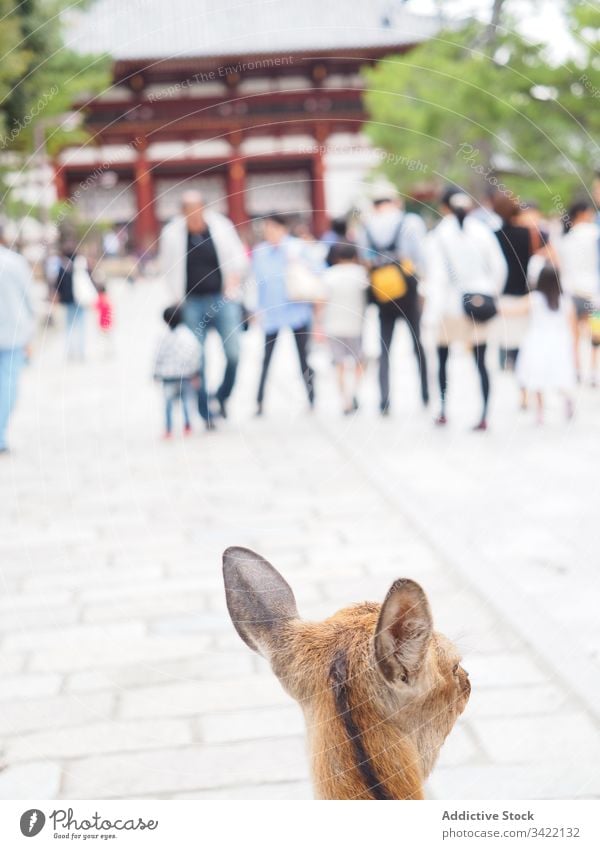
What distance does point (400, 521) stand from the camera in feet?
16.6

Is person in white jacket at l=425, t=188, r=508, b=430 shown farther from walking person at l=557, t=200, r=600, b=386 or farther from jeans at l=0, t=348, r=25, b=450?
jeans at l=0, t=348, r=25, b=450

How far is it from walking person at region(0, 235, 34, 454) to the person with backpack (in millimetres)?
2398

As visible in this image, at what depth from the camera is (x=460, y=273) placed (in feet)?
22.1

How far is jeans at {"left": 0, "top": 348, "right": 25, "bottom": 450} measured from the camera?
22.9ft

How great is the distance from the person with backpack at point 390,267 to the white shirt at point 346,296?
23 centimetres

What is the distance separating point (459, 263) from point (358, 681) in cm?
556

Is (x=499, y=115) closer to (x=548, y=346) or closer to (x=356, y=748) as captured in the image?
(x=548, y=346)

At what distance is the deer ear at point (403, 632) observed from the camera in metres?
1.33

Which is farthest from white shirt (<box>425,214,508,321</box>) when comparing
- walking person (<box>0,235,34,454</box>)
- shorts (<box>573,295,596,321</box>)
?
walking person (<box>0,235,34,454</box>)

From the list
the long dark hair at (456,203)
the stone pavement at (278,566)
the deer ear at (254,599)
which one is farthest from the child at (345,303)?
the deer ear at (254,599)

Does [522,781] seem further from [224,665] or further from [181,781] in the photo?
[224,665]

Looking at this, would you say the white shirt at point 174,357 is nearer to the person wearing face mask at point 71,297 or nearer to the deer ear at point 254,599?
the person wearing face mask at point 71,297

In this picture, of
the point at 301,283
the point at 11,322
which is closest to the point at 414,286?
the point at 301,283

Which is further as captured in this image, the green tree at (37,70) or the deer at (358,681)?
the green tree at (37,70)
